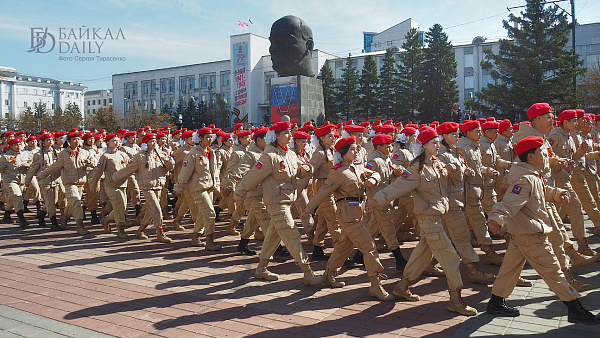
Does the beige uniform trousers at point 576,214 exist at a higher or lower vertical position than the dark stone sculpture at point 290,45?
lower

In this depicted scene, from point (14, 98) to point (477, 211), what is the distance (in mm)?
104815

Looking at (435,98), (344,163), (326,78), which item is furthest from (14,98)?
(344,163)

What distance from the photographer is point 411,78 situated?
44969mm

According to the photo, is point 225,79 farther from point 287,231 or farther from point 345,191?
point 345,191

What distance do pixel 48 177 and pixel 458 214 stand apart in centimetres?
A: 912

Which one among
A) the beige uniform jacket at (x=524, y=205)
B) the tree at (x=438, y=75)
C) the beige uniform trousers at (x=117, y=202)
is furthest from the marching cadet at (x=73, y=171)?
the tree at (x=438, y=75)

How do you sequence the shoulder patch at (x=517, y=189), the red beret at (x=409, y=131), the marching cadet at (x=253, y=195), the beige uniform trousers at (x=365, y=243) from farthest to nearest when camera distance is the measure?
1. the red beret at (x=409, y=131)
2. the marching cadet at (x=253, y=195)
3. the beige uniform trousers at (x=365, y=243)
4. the shoulder patch at (x=517, y=189)

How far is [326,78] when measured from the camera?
166 feet

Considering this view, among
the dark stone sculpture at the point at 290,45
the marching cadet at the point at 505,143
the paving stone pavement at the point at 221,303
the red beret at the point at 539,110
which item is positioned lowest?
the paving stone pavement at the point at 221,303

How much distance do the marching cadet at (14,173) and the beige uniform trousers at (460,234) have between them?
1020 cm

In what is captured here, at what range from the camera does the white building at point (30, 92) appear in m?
93.4

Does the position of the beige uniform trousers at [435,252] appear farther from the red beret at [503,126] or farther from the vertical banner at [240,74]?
the vertical banner at [240,74]

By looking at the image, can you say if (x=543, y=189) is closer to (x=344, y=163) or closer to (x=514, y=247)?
(x=514, y=247)

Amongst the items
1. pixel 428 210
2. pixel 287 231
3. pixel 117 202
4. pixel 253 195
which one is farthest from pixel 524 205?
pixel 117 202
